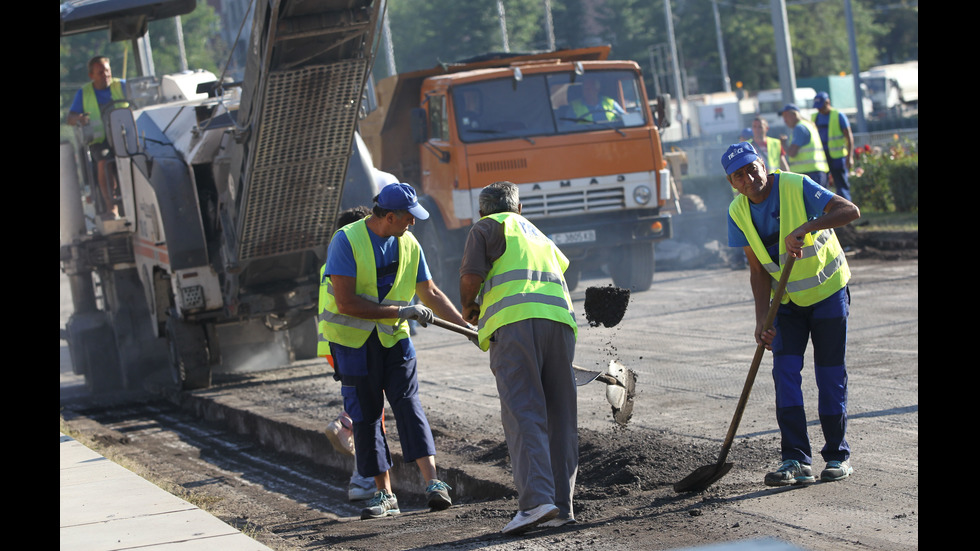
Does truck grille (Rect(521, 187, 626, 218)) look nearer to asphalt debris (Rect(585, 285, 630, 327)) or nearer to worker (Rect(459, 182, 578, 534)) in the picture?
asphalt debris (Rect(585, 285, 630, 327))

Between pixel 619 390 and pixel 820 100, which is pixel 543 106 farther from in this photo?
pixel 619 390

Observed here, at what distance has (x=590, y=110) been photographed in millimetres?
14227

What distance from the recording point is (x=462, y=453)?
7859mm

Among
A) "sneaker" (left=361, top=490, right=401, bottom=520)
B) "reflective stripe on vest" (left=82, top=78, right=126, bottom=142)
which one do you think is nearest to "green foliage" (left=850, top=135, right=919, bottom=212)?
"reflective stripe on vest" (left=82, top=78, right=126, bottom=142)

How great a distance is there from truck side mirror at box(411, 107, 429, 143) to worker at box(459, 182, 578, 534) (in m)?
8.78

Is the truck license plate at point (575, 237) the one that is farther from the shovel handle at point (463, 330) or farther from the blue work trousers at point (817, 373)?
the blue work trousers at point (817, 373)

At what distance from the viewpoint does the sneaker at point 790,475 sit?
591cm

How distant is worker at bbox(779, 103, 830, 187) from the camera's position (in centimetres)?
1514

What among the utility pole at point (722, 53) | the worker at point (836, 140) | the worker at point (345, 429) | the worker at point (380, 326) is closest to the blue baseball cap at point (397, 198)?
the worker at point (380, 326)

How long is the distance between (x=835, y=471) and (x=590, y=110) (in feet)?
28.8

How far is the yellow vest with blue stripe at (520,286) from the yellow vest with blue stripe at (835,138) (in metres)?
11.1

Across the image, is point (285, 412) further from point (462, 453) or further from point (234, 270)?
point (462, 453)

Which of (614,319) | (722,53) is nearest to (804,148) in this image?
(614,319)
